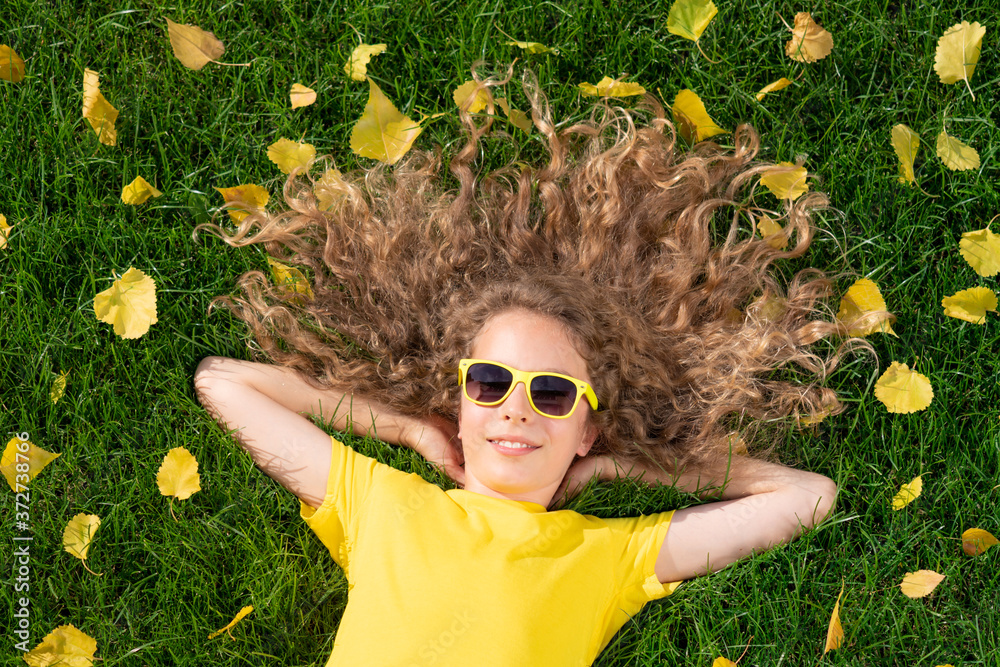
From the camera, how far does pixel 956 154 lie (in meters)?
3.16

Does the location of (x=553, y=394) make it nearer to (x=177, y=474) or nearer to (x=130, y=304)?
(x=177, y=474)

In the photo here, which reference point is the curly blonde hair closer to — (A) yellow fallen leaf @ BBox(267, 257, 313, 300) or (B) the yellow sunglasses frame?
(A) yellow fallen leaf @ BBox(267, 257, 313, 300)

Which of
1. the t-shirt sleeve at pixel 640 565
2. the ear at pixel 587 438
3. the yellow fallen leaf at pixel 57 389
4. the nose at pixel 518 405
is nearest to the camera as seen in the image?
the nose at pixel 518 405

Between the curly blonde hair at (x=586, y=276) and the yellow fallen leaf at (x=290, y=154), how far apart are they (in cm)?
9

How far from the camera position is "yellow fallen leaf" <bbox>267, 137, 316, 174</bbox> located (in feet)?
10.3

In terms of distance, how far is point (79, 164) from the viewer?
312 centimetres

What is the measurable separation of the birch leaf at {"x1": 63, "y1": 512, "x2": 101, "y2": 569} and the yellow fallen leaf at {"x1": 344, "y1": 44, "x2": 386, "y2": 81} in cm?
192

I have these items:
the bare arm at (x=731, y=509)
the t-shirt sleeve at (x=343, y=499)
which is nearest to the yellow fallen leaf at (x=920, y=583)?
the bare arm at (x=731, y=509)

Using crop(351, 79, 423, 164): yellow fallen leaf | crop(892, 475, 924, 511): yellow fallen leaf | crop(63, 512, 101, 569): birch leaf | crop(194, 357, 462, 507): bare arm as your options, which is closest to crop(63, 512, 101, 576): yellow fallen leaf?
crop(63, 512, 101, 569): birch leaf

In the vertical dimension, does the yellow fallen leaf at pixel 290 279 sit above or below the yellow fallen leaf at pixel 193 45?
below

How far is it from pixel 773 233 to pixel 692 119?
0.54m

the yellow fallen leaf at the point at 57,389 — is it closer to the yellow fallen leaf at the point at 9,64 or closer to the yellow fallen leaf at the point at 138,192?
the yellow fallen leaf at the point at 138,192

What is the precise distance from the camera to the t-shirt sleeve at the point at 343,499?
2.80 meters

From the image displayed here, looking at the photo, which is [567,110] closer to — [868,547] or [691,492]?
[691,492]
